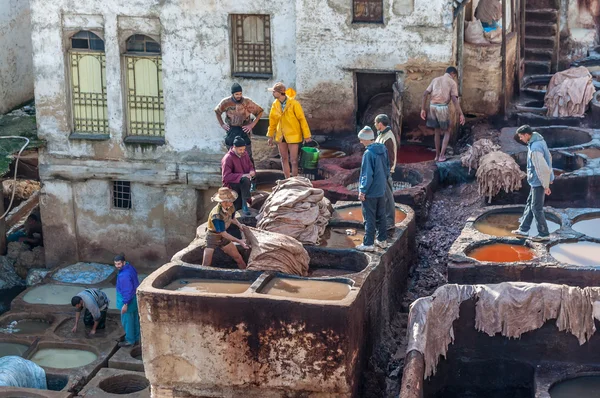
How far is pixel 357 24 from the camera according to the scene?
1903 centimetres

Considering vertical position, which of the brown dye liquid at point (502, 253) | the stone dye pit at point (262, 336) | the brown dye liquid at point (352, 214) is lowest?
the stone dye pit at point (262, 336)

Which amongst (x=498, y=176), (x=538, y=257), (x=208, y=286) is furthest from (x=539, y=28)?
(x=208, y=286)

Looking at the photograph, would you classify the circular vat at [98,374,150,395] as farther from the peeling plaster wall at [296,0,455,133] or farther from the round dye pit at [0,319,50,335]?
the peeling plaster wall at [296,0,455,133]

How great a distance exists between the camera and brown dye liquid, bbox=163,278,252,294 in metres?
12.3

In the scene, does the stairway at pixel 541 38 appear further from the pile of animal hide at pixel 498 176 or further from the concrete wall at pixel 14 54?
the concrete wall at pixel 14 54

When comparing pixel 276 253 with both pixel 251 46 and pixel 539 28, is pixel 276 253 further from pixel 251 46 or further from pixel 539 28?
pixel 539 28

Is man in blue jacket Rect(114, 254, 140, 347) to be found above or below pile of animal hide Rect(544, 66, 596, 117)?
below

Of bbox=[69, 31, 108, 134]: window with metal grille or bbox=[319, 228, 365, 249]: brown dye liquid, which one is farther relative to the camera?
bbox=[69, 31, 108, 134]: window with metal grille

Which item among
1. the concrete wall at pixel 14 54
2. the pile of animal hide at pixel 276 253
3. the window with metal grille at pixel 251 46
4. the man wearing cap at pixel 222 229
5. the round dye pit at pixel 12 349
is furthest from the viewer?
the concrete wall at pixel 14 54

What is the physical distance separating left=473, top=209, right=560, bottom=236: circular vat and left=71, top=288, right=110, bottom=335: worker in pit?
7132 millimetres

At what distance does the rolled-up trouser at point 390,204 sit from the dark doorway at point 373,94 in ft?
19.3

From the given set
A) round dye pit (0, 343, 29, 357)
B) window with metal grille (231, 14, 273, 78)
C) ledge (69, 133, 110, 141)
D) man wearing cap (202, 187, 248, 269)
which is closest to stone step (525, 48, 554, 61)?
window with metal grille (231, 14, 273, 78)

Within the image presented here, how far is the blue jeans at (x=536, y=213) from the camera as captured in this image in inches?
521

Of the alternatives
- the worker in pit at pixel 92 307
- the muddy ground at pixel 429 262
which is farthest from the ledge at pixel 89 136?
the muddy ground at pixel 429 262
